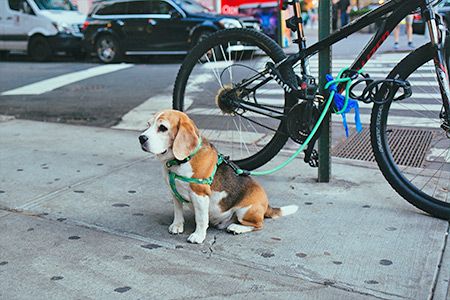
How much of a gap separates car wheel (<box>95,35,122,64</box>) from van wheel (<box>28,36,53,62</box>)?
152cm

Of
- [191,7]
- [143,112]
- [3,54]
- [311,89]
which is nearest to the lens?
[311,89]

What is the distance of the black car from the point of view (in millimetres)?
14586

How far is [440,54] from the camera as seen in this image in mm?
3803

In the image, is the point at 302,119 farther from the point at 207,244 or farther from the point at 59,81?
the point at 59,81

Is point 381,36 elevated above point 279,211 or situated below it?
above


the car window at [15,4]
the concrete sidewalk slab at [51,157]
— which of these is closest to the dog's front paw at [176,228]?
the concrete sidewalk slab at [51,157]

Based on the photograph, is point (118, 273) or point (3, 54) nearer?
point (118, 273)

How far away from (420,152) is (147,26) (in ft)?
34.4

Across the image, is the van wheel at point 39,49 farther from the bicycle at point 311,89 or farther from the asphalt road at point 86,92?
the bicycle at point 311,89

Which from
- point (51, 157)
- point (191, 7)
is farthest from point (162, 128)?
point (191, 7)

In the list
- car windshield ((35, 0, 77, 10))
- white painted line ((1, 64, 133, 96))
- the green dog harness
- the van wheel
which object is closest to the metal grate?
the green dog harness

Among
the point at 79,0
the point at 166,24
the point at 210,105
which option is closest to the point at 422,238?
the point at 210,105

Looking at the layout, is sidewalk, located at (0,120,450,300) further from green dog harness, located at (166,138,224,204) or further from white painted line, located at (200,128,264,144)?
white painted line, located at (200,128,264,144)

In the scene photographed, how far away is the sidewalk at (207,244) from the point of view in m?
3.04
